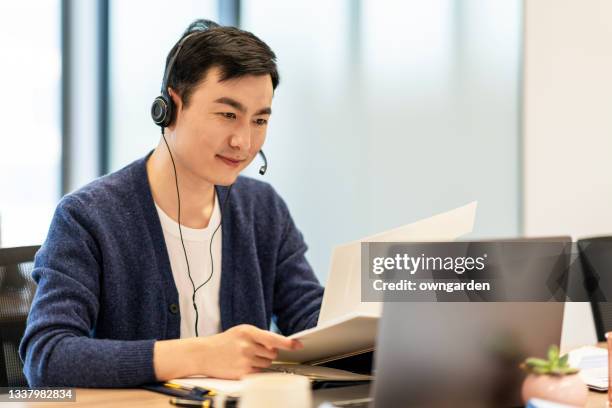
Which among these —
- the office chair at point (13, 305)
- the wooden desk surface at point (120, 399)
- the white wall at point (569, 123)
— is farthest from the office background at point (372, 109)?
the wooden desk surface at point (120, 399)

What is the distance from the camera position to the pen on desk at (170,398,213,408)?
1.07 meters

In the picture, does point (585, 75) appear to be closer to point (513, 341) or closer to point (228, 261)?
point (228, 261)

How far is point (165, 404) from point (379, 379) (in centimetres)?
40

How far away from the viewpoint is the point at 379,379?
84 centimetres

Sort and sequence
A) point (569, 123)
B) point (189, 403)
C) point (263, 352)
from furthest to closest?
point (569, 123) < point (263, 352) < point (189, 403)

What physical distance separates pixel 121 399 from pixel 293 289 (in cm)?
64

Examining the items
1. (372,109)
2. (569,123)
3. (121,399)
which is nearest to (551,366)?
(121,399)

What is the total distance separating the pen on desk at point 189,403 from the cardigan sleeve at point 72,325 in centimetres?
13

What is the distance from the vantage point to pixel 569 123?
308 cm

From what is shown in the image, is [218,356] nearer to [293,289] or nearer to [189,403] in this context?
[189,403]

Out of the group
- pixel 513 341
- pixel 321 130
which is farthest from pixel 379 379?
pixel 321 130

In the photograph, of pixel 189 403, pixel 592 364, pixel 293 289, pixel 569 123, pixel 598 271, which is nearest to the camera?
pixel 189 403

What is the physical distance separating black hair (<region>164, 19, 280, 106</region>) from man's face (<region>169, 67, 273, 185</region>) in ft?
0.04

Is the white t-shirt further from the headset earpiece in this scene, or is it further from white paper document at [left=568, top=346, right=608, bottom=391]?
white paper document at [left=568, top=346, right=608, bottom=391]
